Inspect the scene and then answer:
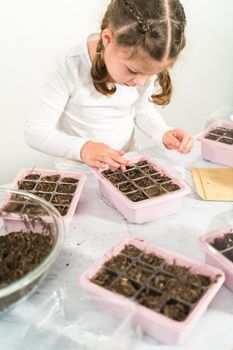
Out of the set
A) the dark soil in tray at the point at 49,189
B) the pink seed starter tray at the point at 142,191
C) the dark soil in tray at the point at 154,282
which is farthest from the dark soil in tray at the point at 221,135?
the dark soil in tray at the point at 154,282

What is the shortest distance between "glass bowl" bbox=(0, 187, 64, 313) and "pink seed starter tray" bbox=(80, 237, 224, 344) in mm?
93

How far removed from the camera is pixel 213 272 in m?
0.79

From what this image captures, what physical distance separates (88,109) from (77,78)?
5.0 inches

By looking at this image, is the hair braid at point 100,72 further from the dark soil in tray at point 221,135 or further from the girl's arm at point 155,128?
the dark soil in tray at point 221,135

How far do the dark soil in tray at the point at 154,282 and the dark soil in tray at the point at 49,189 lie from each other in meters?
0.23

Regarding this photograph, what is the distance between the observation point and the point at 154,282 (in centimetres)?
77

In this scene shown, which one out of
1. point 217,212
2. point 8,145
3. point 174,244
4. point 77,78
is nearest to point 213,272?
point 174,244

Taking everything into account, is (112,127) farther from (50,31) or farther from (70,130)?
(50,31)

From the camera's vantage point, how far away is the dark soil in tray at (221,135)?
4.33 feet

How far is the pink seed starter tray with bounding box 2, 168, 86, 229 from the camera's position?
97cm

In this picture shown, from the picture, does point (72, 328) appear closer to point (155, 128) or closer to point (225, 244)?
point (225, 244)

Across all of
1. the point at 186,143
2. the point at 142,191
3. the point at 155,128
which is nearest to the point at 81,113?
the point at 155,128

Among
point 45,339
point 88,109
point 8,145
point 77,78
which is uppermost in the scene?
point 77,78

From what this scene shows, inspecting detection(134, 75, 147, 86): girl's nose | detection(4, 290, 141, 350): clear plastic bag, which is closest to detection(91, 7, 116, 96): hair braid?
detection(134, 75, 147, 86): girl's nose
